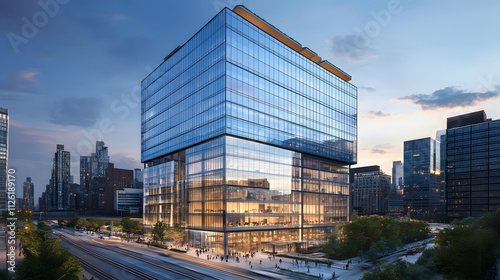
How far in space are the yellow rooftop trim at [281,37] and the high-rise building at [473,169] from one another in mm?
87488

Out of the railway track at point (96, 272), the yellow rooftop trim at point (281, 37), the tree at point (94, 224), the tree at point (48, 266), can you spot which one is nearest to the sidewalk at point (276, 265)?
the railway track at point (96, 272)

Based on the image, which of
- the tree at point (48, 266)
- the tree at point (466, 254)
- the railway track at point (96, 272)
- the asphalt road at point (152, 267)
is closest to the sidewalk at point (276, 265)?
the asphalt road at point (152, 267)

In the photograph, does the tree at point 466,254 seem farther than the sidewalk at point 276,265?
No

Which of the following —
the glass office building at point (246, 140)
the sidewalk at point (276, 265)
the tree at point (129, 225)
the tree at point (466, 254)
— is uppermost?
the glass office building at point (246, 140)

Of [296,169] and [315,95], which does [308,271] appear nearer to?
[296,169]

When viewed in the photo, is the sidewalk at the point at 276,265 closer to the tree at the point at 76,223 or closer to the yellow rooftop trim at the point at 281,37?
the yellow rooftop trim at the point at 281,37

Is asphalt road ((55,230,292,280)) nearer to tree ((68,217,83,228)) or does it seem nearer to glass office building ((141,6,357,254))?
glass office building ((141,6,357,254))

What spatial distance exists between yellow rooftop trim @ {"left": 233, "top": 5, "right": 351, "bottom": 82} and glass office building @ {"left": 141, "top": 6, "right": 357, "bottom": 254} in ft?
1.12

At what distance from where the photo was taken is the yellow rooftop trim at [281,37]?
90.8m

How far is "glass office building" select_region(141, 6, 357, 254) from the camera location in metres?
86.6

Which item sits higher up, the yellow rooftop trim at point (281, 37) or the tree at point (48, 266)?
the yellow rooftop trim at point (281, 37)

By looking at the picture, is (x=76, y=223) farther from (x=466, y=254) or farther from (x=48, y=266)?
(x=466, y=254)

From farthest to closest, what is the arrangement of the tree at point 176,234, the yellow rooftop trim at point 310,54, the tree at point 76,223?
the tree at point 76,223
the yellow rooftop trim at point 310,54
the tree at point 176,234

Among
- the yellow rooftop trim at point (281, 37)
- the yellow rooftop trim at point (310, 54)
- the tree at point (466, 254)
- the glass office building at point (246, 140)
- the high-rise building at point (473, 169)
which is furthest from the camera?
the high-rise building at point (473, 169)
